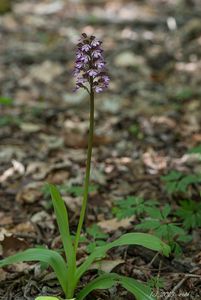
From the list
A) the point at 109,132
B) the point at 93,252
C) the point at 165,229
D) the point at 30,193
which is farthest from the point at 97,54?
the point at 109,132

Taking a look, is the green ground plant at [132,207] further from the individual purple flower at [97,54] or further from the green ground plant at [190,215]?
the individual purple flower at [97,54]

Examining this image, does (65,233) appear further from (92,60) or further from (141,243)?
(92,60)

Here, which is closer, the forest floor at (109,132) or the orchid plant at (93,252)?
the orchid plant at (93,252)

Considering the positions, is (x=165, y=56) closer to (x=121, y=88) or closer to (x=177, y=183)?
(x=121, y=88)

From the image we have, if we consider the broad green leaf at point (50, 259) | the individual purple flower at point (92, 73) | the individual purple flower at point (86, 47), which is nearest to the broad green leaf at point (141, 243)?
the broad green leaf at point (50, 259)

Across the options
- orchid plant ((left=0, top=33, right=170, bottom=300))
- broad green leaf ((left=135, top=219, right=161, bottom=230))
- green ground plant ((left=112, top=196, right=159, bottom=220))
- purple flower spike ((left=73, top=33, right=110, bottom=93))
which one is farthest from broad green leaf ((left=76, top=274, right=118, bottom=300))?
purple flower spike ((left=73, top=33, right=110, bottom=93))

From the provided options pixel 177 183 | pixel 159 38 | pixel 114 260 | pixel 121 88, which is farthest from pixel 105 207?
pixel 159 38

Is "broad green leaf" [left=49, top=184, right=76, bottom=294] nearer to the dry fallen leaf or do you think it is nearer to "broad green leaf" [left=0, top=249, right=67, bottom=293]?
"broad green leaf" [left=0, top=249, right=67, bottom=293]
